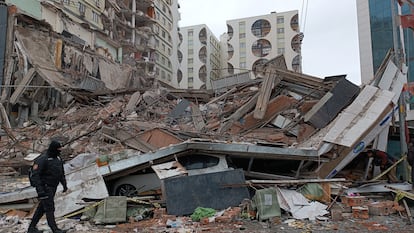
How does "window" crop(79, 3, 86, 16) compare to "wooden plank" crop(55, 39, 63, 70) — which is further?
"window" crop(79, 3, 86, 16)

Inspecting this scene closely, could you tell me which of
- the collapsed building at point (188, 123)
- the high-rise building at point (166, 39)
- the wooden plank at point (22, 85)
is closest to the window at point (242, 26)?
the high-rise building at point (166, 39)

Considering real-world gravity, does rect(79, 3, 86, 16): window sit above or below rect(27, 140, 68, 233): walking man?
above

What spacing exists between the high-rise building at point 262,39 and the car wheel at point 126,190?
57232 millimetres

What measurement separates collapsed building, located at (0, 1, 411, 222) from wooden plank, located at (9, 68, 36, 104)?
53 mm

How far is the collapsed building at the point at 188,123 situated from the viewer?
7.57 meters

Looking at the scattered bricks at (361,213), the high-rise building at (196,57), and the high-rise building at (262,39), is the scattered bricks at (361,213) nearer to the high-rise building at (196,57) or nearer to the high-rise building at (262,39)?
the high-rise building at (262,39)

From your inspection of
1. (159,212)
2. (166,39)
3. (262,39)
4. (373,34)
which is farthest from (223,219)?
(262,39)

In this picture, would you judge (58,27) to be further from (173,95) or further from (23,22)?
(173,95)

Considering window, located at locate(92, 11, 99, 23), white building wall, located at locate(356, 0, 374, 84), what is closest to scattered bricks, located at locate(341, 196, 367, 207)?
white building wall, located at locate(356, 0, 374, 84)

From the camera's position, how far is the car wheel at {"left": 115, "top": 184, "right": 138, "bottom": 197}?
300 inches

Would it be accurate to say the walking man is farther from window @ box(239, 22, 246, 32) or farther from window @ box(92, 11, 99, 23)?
window @ box(239, 22, 246, 32)

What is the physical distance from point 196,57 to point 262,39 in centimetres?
1464

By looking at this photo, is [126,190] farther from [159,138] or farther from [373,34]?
[373,34]

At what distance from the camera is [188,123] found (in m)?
13.4
